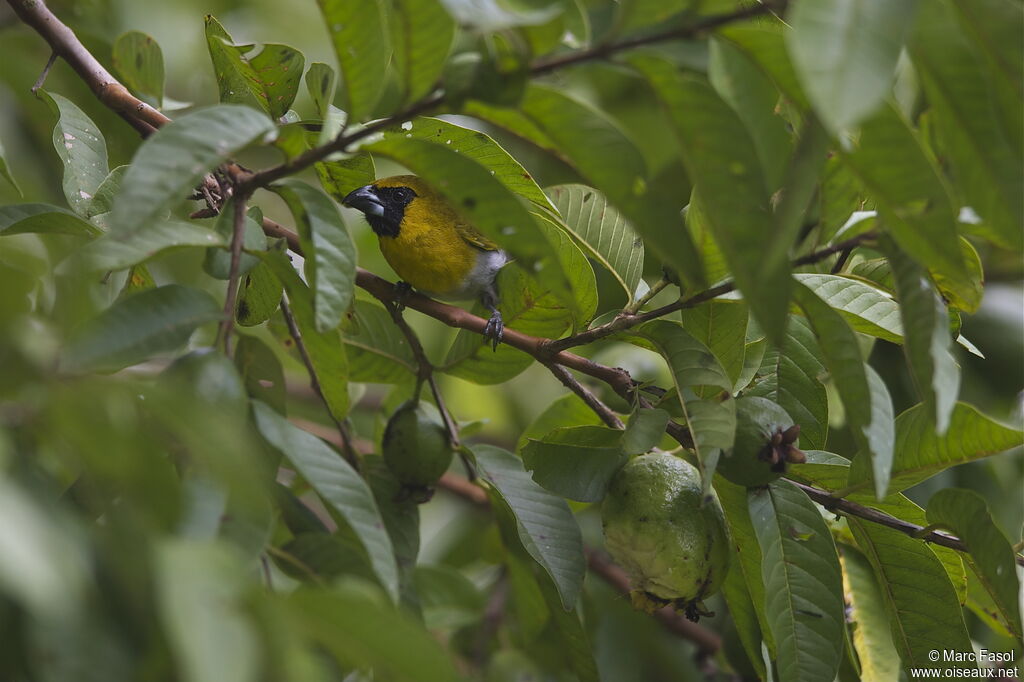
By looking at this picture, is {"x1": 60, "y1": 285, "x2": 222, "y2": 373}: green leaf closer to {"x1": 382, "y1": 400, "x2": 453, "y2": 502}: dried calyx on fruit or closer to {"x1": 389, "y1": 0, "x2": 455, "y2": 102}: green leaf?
{"x1": 389, "y1": 0, "x2": 455, "y2": 102}: green leaf

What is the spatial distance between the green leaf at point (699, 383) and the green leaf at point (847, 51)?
0.53 metres

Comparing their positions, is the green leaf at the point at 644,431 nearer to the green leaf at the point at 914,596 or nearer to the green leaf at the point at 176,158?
the green leaf at the point at 914,596

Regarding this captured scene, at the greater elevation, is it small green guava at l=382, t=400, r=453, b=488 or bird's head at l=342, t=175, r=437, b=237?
small green guava at l=382, t=400, r=453, b=488

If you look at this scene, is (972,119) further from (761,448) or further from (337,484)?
(337,484)

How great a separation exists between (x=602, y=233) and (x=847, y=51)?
0.89 metres

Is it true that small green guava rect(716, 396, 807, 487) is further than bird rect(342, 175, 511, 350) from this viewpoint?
No

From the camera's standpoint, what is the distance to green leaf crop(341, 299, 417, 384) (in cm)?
178

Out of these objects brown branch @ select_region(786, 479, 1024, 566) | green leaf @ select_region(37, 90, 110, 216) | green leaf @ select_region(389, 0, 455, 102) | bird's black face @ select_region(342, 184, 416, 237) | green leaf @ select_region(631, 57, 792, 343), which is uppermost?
green leaf @ select_region(389, 0, 455, 102)

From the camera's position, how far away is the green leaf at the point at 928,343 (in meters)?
0.96

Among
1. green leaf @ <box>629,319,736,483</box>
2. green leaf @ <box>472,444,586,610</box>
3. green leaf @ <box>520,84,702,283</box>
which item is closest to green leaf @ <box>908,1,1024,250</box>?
green leaf @ <box>520,84,702,283</box>

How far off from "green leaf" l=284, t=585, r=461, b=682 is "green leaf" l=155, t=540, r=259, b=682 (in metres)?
0.05

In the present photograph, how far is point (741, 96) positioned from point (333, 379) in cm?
71

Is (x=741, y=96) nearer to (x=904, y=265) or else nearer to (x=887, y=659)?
(x=904, y=265)

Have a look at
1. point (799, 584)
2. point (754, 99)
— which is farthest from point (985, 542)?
point (754, 99)
